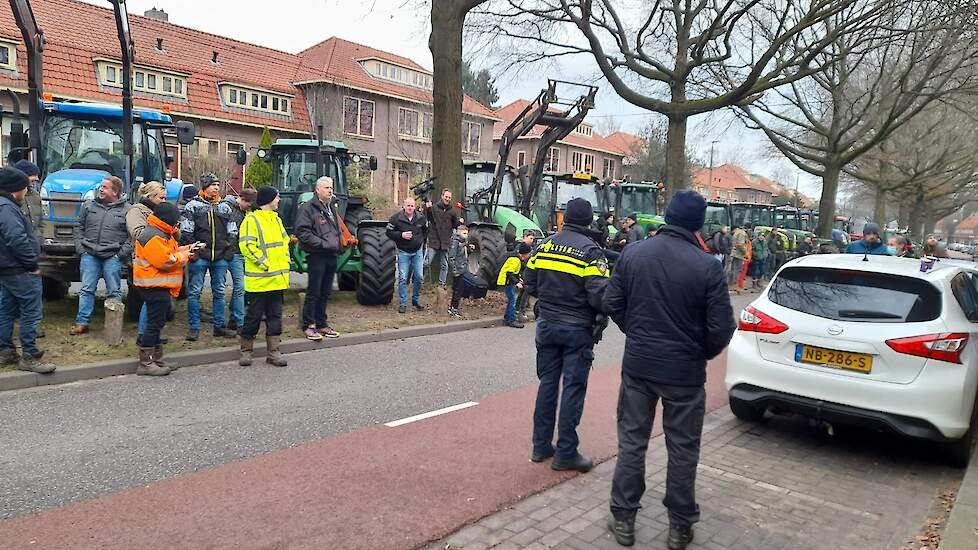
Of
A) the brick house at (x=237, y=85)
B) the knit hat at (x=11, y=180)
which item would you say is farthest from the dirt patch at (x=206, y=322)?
the brick house at (x=237, y=85)

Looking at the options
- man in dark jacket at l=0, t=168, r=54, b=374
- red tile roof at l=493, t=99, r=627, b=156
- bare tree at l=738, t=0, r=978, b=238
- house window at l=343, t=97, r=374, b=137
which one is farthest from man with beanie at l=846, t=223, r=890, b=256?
red tile roof at l=493, t=99, r=627, b=156

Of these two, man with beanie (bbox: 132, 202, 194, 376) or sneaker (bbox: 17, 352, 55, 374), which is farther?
man with beanie (bbox: 132, 202, 194, 376)

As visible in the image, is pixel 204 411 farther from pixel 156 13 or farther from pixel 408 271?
pixel 156 13

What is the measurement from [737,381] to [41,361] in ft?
21.3

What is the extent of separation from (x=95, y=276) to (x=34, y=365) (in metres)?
1.67

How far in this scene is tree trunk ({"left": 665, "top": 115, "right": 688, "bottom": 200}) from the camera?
65.0 ft

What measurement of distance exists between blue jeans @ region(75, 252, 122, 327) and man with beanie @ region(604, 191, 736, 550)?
20.5ft

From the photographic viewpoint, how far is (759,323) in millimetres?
6082

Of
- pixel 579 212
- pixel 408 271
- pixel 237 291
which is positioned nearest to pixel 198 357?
pixel 237 291

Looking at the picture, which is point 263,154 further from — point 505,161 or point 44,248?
point 505,161

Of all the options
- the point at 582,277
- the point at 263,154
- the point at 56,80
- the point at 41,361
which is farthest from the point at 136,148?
the point at 56,80

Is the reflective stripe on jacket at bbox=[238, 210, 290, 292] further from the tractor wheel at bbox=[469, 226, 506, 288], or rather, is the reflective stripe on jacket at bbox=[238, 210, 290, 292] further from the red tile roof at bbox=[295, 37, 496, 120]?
the red tile roof at bbox=[295, 37, 496, 120]

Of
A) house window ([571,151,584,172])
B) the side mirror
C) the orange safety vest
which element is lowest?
the orange safety vest

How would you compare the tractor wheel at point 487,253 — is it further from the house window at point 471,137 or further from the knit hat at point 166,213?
the house window at point 471,137
